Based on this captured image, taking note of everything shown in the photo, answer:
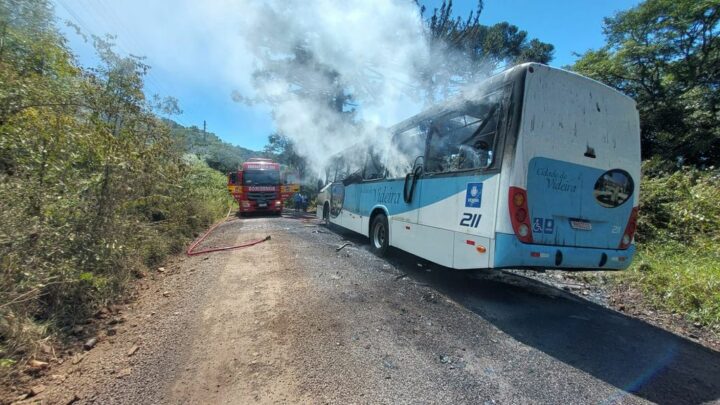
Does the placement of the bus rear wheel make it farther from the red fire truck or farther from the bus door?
the red fire truck

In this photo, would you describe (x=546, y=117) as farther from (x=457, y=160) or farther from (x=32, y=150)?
(x=32, y=150)

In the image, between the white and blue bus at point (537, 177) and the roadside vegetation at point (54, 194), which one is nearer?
the roadside vegetation at point (54, 194)

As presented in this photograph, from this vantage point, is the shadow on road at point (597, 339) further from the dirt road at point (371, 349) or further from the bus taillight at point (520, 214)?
the bus taillight at point (520, 214)

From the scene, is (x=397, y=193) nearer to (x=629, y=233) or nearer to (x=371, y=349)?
(x=629, y=233)

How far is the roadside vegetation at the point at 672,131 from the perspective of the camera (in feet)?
18.5

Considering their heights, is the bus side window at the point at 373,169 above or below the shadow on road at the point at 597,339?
above

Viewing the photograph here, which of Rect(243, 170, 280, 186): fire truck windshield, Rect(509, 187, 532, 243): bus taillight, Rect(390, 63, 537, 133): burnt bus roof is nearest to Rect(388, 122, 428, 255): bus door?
Rect(390, 63, 537, 133): burnt bus roof

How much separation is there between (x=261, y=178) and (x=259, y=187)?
48cm

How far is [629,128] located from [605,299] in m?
2.48

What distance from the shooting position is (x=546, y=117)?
12.7 ft

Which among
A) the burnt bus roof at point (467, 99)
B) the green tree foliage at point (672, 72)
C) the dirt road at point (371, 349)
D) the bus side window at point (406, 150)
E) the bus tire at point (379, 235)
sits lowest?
the dirt road at point (371, 349)

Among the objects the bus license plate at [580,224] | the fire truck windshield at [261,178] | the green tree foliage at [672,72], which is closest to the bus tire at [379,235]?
the bus license plate at [580,224]

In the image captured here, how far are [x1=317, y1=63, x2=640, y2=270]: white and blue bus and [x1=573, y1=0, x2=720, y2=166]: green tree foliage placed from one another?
10117mm

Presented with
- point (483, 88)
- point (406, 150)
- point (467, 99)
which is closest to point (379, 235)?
point (406, 150)
